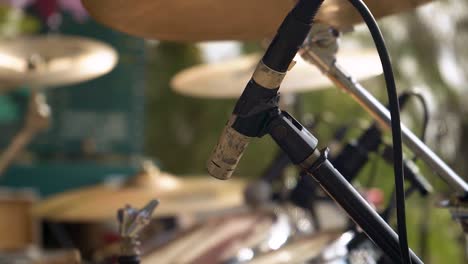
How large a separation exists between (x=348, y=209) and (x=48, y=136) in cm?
301

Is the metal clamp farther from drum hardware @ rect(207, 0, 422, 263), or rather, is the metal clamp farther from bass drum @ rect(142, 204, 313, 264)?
bass drum @ rect(142, 204, 313, 264)

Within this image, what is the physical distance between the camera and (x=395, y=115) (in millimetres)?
663

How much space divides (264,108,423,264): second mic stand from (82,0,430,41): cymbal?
18cm

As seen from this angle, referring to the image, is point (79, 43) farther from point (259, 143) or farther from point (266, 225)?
point (259, 143)

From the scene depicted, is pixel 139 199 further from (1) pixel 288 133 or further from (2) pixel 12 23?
(1) pixel 288 133

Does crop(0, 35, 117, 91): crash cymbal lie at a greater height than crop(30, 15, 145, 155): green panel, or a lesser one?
greater

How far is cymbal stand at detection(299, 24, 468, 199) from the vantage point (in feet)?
2.68

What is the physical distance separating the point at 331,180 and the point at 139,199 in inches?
62.3

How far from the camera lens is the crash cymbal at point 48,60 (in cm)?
157

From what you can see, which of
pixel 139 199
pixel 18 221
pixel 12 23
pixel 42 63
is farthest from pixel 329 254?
pixel 12 23

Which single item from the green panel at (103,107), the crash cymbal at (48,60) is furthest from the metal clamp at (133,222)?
the green panel at (103,107)

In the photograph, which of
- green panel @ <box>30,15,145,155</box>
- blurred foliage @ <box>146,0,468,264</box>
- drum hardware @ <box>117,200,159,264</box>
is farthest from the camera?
blurred foliage @ <box>146,0,468,264</box>

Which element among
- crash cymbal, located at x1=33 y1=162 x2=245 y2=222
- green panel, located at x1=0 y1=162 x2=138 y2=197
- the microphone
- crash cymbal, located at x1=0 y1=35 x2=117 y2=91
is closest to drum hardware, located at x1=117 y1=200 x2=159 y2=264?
the microphone

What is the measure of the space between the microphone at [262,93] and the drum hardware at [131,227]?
0.14 meters
